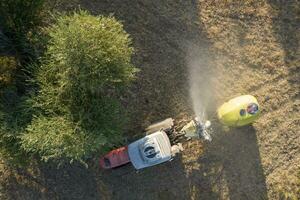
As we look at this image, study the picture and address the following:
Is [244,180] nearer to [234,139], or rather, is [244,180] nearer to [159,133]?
[234,139]

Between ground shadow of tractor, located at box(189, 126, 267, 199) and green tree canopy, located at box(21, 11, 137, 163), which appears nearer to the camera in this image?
green tree canopy, located at box(21, 11, 137, 163)

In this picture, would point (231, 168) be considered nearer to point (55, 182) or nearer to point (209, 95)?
point (209, 95)

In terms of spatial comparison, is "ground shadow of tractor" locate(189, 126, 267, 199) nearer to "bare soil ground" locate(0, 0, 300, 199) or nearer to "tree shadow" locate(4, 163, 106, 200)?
"bare soil ground" locate(0, 0, 300, 199)

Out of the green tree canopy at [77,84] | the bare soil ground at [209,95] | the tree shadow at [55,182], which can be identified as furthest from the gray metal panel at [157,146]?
the tree shadow at [55,182]

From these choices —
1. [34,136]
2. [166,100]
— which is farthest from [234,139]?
[34,136]

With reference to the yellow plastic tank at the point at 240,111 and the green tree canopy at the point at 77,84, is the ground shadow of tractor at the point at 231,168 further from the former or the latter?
the green tree canopy at the point at 77,84

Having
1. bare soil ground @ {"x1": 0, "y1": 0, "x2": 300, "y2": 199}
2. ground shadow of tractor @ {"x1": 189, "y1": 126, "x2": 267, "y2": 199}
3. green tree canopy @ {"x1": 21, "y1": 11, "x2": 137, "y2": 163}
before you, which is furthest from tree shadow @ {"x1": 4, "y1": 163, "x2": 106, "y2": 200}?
ground shadow of tractor @ {"x1": 189, "y1": 126, "x2": 267, "y2": 199}
